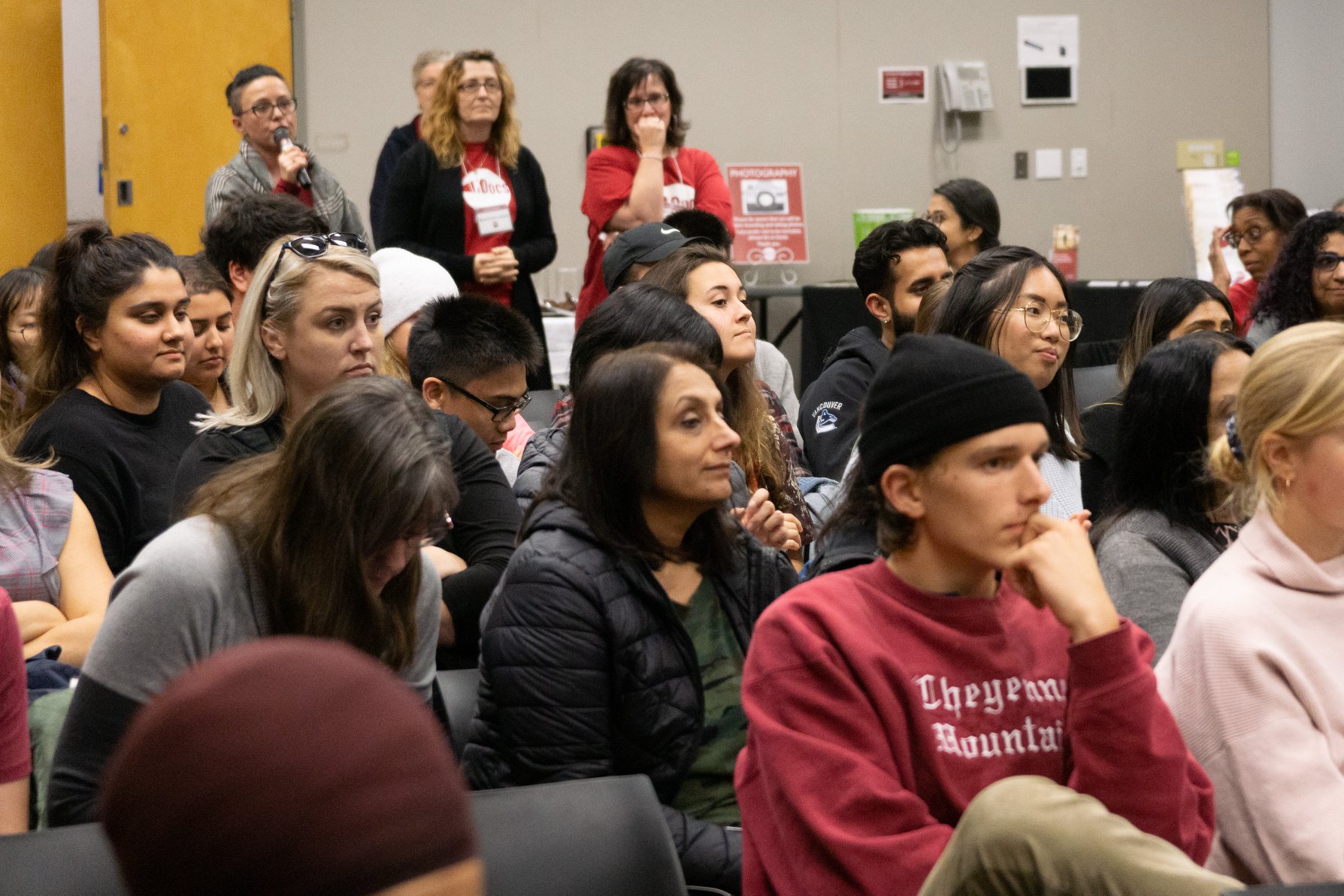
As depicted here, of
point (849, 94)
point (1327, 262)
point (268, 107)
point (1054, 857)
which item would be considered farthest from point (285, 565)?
point (849, 94)

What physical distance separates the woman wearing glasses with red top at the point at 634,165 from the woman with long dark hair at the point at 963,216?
821 mm

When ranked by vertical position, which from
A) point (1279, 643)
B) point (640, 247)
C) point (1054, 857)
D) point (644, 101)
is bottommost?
point (1054, 857)

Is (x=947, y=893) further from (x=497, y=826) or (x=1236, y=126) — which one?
(x=1236, y=126)

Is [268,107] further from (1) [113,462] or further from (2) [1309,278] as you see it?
(2) [1309,278]

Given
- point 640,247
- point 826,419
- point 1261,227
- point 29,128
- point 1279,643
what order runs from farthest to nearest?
point 29,128, point 1261,227, point 640,247, point 826,419, point 1279,643

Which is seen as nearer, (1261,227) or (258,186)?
(258,186)

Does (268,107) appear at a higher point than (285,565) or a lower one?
higher

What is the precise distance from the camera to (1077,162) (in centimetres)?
808

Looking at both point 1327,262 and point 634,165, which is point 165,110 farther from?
point 1327,262

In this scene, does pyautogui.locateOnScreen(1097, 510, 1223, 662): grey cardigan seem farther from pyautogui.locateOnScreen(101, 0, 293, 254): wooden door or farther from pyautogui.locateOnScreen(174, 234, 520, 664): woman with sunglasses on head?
pyautogui.locateOnScreen(101, 0, 293, 254): wooden door

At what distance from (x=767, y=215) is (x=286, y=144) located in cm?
367

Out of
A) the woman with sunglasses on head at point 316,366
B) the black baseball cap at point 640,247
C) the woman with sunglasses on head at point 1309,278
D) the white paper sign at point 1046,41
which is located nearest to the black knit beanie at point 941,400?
the woman with sunglasses on head at point 316,366

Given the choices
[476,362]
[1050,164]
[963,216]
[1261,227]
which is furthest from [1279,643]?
[1050,164]

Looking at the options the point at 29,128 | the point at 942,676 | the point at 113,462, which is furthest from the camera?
the point at 29,128
